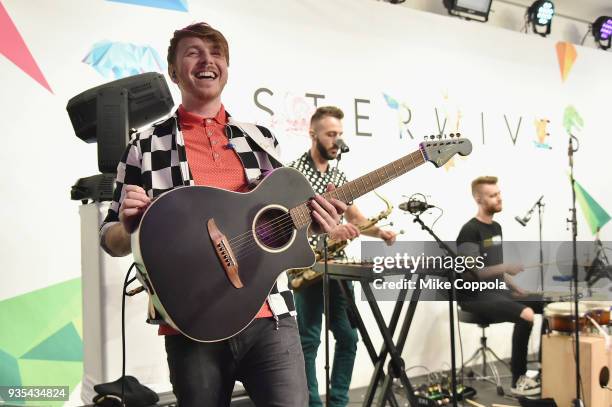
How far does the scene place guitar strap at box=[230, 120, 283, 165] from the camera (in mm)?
1775

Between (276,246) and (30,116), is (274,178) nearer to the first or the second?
(276,246)

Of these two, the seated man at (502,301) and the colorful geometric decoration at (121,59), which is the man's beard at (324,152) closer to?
the colorful geometric decoration at (121,59)

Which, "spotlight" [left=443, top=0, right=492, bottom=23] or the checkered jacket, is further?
"spotlight" [left=443, top=0, right=492, bottom=23]

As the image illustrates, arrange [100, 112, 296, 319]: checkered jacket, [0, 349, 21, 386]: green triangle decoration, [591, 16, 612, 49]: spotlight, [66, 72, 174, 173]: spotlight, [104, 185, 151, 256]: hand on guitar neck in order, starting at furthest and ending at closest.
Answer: [591, 16, 612, 49]: spotlight
[0, 349, 21, 386]: green triangle decoration
[66, 72, 174, 173]: spotlight
[100, 112, 296, 319]: checkered jacket
[104, 185, 151, 256]: hand on guitar neck

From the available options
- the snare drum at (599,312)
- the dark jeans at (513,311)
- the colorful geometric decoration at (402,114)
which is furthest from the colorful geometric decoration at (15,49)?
the snare drum at (599,312)

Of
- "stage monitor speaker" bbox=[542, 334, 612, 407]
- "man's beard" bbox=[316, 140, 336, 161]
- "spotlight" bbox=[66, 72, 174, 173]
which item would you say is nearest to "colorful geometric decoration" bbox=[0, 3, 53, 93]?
"spotlight" bbox=[66, 72, 174, 173]

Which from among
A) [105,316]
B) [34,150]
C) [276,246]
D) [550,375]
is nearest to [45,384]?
[105,316]

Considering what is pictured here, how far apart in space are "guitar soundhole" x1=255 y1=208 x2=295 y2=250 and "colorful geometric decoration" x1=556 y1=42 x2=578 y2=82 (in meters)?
5.50

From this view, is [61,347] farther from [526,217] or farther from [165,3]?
[526,217]

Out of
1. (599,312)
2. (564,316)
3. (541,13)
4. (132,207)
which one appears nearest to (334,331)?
(564,316)

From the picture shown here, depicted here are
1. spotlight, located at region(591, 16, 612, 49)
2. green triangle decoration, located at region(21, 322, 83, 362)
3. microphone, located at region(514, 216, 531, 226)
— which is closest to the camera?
green triangle decoration, located at region(21, 322, 83, 362)

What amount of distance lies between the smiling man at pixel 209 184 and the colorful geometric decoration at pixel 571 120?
Result: 5225 millimetres

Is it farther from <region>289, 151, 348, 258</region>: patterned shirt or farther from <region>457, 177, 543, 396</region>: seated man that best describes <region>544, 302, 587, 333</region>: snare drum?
<region>289, 151, 348, 258</region>: patterned shirt

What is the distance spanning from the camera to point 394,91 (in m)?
4.88
